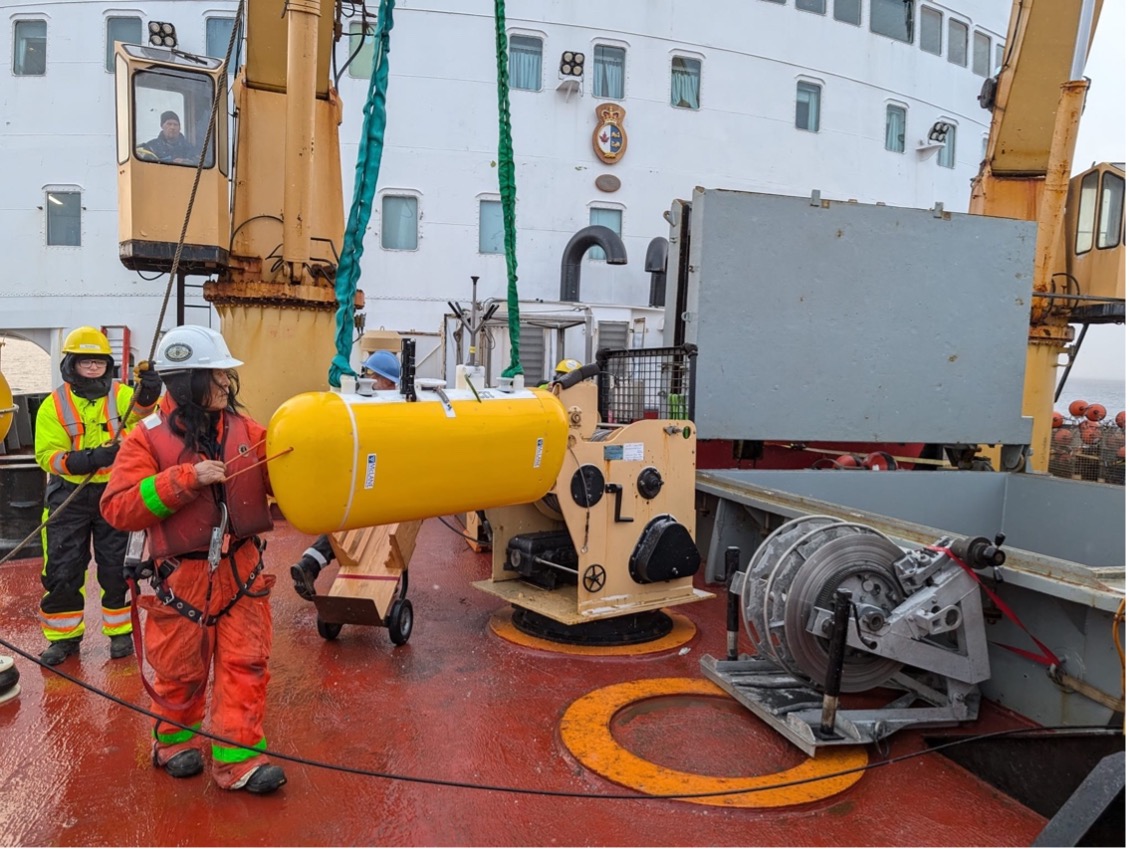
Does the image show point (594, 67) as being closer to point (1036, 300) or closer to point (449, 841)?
point (1036, 300)

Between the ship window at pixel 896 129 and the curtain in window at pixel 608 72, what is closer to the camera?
the curtain in window at pixel 608 72

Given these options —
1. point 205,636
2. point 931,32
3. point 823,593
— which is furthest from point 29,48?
point 931,32

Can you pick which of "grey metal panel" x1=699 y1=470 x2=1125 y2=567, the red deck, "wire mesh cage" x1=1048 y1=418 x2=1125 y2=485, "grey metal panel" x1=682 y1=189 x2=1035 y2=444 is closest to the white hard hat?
the red deck

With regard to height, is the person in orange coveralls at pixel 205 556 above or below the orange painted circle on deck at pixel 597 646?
above

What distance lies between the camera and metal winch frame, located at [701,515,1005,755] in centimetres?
310

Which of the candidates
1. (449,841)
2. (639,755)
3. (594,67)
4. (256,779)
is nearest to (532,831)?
(449,841)

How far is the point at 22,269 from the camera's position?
14547 mm

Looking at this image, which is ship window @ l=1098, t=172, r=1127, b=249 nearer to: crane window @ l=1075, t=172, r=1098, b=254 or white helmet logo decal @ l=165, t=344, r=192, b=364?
crane window @ l=1075, t=172, r=1098, b=254

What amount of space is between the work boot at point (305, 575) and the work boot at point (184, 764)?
1250 mm

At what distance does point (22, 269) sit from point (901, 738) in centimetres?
1648

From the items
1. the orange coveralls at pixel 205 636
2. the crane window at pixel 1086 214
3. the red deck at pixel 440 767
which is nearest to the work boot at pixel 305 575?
the red deck at pixel 440 767

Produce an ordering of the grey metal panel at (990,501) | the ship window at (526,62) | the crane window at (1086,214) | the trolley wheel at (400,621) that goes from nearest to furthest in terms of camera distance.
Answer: the trolley wheel at (400,621), the grey metal panel at (990,501), the crane window at (1086,214), the ship window at (526,62)

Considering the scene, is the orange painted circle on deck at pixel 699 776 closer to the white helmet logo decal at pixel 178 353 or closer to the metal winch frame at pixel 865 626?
the metal winch frame at pixel 865 626

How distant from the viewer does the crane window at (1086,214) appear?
10.6 metres
